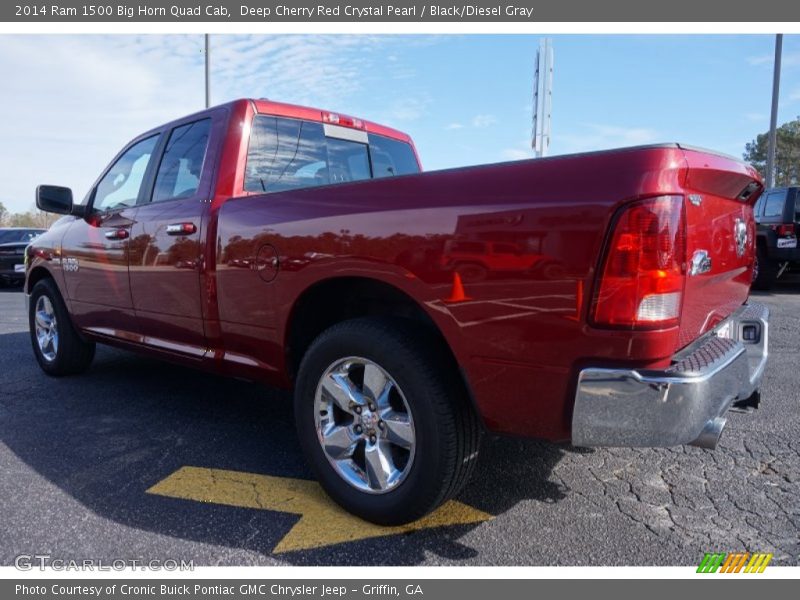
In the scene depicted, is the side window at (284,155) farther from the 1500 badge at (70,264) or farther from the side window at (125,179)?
the 1500 badge at (70,264)

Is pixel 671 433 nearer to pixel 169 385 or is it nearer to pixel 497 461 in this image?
pixel 497 461

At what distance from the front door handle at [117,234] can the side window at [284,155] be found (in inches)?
39.8

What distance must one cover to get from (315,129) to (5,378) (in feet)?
10.7

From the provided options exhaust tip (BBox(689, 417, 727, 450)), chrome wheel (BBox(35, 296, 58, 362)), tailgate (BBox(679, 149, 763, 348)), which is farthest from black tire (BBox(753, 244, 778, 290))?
chrome wheel (BBox(35, 296, 58, 362))

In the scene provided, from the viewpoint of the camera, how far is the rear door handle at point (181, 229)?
311cm

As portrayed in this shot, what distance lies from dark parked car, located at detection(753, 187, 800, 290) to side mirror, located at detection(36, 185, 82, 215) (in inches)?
384

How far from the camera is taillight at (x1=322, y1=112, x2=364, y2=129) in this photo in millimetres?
3790

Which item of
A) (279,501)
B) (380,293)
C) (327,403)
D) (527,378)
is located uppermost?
(380,293)

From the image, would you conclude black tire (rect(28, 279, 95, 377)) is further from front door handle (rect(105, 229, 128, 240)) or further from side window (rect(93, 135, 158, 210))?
front door handle (rect(105, 229, 128, 240))

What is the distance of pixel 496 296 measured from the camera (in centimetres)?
196

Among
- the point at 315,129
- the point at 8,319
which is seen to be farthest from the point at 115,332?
the point at 8,319

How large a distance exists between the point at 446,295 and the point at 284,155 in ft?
5.97

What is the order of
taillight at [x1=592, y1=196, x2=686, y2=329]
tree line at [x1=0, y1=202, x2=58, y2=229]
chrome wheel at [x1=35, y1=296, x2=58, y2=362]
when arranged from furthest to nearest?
tree line at [x1=0, y1=202, x2=58, y2=229], chrome wheel at [x1=35, y1=296, x2=58, y2=362], taillight at [x1=592, y1=196, x2=686, y2=329]

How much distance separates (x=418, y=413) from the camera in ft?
7.06
